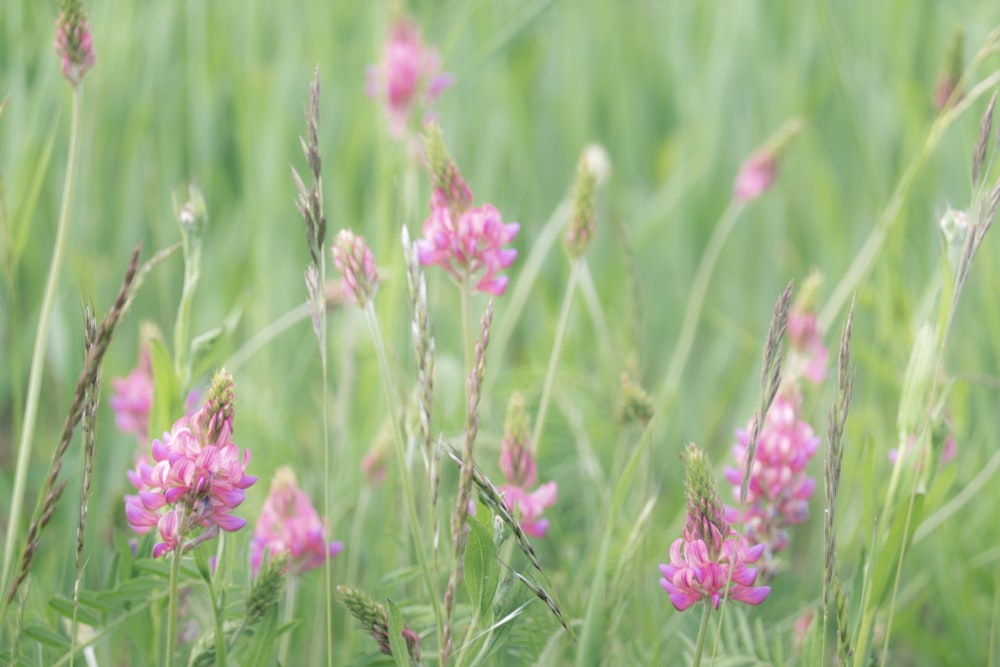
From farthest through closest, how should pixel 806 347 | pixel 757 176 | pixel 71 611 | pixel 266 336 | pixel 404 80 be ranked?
1. pixel 404 80
2. pixel 757 176
3. pixel 266 336
4. pixel 806 347
5. pixel 71 611

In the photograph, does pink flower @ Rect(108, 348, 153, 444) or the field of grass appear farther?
pink flower @ Rect(108, 348, 153, 444)

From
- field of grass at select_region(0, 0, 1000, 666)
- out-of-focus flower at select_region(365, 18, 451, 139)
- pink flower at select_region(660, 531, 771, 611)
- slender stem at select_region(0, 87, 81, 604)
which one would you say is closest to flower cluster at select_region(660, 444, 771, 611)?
pink flower at select_region(660, 531, 771, 611)

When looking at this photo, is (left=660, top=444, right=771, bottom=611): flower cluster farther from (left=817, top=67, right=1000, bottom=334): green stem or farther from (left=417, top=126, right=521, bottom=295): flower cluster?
(left=817, top=67, right=1000, bottom=334): green stem

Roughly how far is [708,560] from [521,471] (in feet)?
0.99

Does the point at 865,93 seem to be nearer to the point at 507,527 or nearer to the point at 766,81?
the point at 766,81

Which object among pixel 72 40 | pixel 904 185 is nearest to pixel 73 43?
pixel 72 40

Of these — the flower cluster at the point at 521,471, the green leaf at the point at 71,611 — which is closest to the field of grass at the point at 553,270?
the green leaf at the point at 71,611

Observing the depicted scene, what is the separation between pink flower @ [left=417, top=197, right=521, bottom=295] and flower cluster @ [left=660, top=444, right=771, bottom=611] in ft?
1.07

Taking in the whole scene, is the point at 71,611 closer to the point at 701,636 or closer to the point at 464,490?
the point at 464,490

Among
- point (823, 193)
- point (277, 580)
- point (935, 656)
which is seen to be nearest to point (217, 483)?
point (277, 580)

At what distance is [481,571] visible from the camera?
1080 millimetres

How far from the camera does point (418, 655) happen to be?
3.59 feet

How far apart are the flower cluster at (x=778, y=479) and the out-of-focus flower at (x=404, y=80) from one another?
1.37 metres

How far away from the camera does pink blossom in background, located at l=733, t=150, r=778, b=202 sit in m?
2.38
